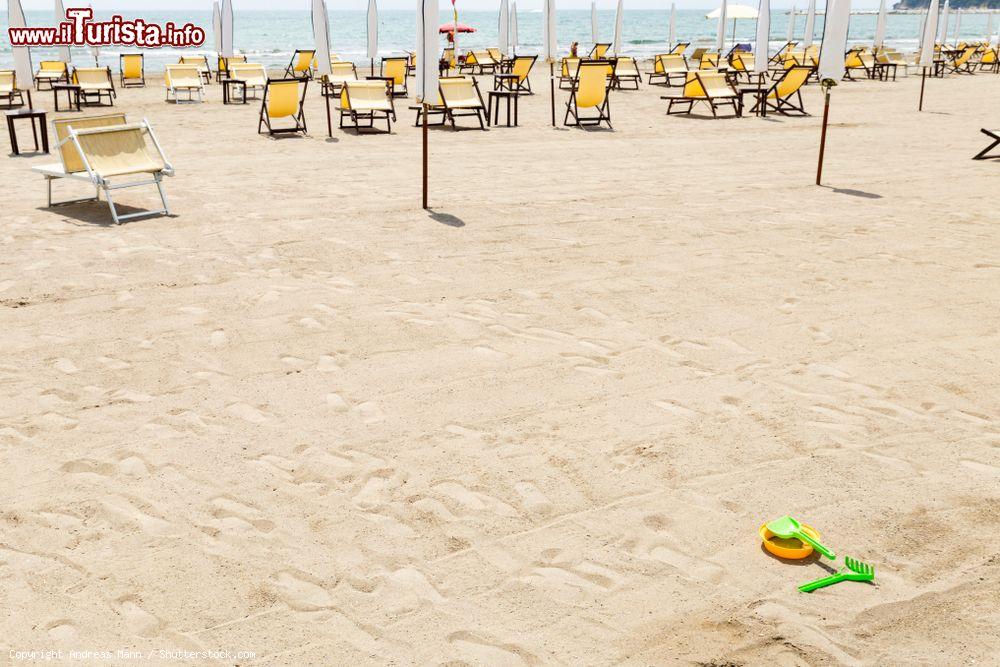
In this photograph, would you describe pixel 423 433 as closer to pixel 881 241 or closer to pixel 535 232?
pixel 535 232

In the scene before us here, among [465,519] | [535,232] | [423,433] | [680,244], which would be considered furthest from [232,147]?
[465,519]

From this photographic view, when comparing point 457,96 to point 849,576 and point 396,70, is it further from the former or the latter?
point 849,576

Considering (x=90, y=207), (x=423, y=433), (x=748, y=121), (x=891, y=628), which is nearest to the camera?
(x=891, y=628)

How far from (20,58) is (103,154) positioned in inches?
174

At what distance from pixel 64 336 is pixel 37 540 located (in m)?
1.96

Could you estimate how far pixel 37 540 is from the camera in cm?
281

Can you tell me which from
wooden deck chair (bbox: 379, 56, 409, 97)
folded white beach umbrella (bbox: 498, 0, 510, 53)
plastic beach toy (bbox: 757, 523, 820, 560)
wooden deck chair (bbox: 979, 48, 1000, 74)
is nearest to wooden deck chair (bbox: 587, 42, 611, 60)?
folded white beach umbrella (bbox: 498, 0, 510, 53)

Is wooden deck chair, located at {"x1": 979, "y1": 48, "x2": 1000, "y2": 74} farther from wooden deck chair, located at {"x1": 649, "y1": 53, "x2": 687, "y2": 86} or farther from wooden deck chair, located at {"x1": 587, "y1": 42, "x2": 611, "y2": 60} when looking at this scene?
wooden deck chair, located at {"x1": 649, "y1": 53, "x2": 687, "y2": 86}

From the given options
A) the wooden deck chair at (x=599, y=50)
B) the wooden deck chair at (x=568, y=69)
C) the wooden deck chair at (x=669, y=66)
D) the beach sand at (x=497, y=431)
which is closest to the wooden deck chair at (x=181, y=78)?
the wooden deck chair at (x=568, y=69)

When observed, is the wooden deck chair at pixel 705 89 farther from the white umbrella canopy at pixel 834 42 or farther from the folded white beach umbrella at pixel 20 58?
the folded white beach umbrella at pixel 20 58

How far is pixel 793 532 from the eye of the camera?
2746 mm

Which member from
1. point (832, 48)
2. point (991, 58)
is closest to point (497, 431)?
point (832, 48)

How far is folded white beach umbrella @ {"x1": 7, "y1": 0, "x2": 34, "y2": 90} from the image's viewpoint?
1033cm

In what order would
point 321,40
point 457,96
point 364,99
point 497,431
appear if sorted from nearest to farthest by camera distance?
point 497,431
point 364,99
point 457,96
point 321,40
